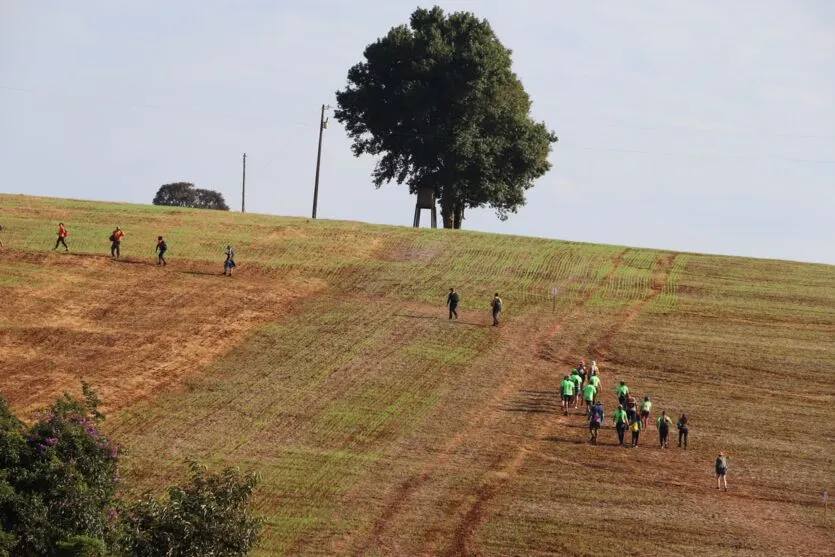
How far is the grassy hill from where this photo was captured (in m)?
41.5

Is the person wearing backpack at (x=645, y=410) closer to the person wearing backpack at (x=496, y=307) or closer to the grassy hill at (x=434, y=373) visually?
the grassy hill at (x=434, y=373)

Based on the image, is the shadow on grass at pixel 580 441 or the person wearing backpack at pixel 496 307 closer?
the shadow on grass at pixel 580 441

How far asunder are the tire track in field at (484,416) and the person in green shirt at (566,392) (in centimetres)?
264

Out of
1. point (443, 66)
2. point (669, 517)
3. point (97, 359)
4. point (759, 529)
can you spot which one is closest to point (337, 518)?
point (669, 517)

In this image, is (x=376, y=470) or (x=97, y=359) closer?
(x=376, y=470)

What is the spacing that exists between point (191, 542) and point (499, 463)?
1792 cm

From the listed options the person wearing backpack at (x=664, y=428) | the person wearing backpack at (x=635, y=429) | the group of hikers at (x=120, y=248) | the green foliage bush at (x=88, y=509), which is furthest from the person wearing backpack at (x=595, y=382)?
the group of hikers at (x=120, y=248)

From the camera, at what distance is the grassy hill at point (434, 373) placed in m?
41.5

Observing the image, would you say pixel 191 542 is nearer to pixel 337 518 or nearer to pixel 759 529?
pixel 337 518

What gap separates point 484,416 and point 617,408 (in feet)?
17.6

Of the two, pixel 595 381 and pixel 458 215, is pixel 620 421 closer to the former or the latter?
pixel 595 381

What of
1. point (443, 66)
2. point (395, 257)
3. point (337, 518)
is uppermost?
point (443, 66)

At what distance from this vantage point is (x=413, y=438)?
1913 inches

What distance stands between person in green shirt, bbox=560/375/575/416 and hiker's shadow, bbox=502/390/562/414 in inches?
16.5
